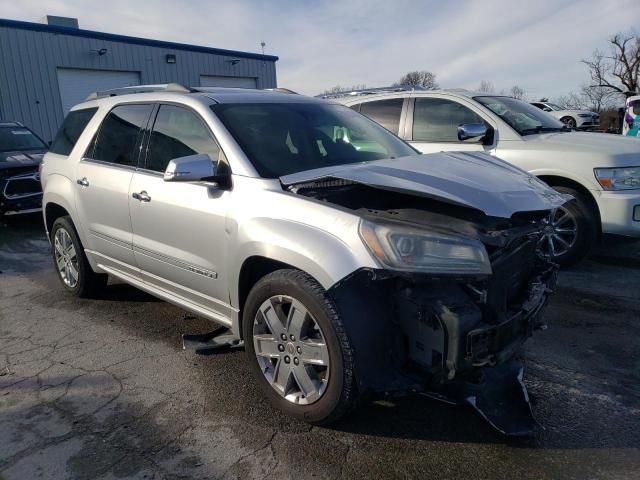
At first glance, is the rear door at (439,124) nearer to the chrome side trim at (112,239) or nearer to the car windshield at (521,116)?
the car windshield at (521,116)

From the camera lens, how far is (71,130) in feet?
16.0

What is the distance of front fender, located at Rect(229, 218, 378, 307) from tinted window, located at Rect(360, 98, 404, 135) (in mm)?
4156

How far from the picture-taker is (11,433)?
279cm

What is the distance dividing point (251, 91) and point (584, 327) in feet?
10.5

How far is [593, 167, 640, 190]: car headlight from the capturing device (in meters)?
5.12

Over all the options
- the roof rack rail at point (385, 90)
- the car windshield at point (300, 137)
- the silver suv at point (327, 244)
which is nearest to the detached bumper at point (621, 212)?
the silver suv at point (327, 244)

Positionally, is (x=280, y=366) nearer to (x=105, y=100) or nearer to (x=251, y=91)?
(x=251, y=91)

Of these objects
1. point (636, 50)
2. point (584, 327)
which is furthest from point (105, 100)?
point (636, 50)

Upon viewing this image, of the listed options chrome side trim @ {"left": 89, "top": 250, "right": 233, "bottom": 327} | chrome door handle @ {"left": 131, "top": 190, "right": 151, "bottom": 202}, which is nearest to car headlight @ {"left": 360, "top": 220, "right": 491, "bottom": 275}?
chrome side trim @ {"left": 89, "top": 250, "right": 233, "bottom": 327}

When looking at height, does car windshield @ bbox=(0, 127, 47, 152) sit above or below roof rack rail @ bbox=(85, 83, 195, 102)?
below

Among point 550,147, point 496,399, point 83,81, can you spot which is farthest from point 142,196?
point 83,81

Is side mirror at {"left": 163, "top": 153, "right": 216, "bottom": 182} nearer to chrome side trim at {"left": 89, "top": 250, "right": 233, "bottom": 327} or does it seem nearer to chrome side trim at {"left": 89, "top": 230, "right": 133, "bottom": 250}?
chrome side trim at {"left": 89, "top": 250, "right": 233, "bottom": 327}

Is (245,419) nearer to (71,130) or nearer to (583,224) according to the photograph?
(71,130)

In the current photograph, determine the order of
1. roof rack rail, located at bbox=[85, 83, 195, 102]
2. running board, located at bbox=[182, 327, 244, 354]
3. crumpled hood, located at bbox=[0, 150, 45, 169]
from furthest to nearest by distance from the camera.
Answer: crumpled hood, located at bbox=[0, 150, 45, 169], roof rack rail, located at bbox=[85, 83, 195, 102], running board, located at bbox=[182, 327, 244, 354]
